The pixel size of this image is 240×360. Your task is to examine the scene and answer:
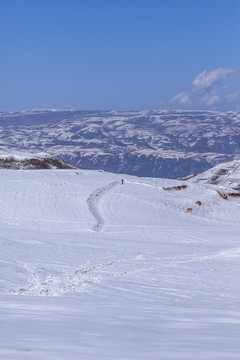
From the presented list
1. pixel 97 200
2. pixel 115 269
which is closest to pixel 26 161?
pixel 97 200

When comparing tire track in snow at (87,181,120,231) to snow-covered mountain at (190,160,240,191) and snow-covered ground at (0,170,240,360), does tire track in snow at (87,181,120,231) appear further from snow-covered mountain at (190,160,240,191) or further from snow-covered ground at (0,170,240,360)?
snow-covered mountain at (190,160,240,191)

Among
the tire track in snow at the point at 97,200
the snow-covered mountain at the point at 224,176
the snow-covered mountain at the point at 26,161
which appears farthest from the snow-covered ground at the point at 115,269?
the snow-covered mountain at the point at 224,176

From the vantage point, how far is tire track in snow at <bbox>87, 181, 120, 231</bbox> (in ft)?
121

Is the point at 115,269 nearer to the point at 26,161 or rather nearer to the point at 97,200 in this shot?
the point at 97,200

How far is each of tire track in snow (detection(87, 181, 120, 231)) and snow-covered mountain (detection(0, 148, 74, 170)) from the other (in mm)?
30149

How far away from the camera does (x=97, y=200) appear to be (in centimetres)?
4469

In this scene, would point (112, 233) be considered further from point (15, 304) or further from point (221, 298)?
point (15, 304)

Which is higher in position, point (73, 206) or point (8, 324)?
point (8, 324)

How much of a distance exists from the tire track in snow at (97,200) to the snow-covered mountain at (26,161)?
30.1 m

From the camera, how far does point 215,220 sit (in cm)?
4372

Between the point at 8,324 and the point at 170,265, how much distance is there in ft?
50.9

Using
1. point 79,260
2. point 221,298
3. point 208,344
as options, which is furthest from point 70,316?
point 79,260

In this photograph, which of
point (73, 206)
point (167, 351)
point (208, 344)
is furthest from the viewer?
point (73, 206)

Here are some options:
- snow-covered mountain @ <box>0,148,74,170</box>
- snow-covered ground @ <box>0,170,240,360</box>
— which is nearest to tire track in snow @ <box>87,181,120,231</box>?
snow-covered ground @ <box>0,170,240,360</box>
